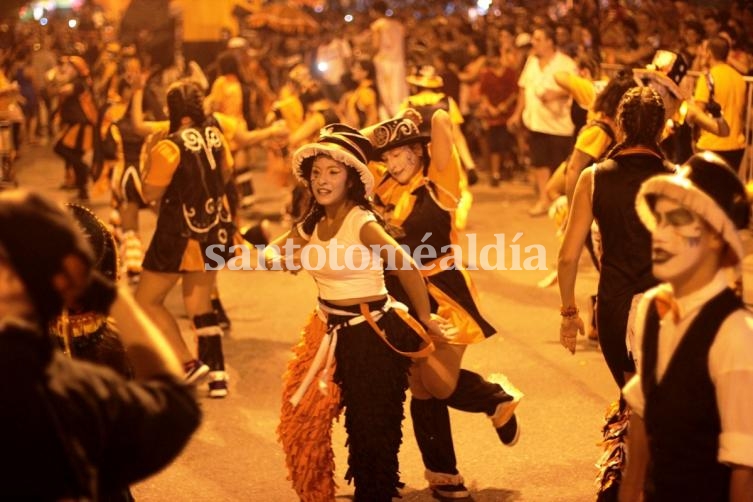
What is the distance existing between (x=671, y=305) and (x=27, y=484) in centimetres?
186

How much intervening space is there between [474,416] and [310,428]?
2.06 metres

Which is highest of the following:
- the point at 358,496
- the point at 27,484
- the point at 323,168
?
the point at 323,168

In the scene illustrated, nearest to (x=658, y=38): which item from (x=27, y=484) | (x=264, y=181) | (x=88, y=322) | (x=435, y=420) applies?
(x=264, y=181)

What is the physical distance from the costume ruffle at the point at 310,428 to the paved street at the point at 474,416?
0.64 meters

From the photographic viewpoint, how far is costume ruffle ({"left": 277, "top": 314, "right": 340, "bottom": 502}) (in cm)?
548

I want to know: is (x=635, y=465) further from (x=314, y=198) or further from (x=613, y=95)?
(x=613, y=95)

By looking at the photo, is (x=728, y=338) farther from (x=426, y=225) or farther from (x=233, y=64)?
(x=233, y=64)

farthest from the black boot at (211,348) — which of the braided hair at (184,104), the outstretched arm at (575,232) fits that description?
the outstretched arm at (575,232)

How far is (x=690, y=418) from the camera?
3371mm

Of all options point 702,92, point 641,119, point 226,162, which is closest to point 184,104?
point 226,162

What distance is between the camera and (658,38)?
17062mm

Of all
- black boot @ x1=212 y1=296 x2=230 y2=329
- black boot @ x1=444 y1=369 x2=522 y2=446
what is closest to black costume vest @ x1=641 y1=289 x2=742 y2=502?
black boot @ x1=444 y1=369 x2=522 y2=446

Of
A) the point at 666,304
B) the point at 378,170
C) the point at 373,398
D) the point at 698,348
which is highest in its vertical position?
the point at 378,170

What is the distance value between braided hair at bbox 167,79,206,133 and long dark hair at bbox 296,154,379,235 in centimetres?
218
